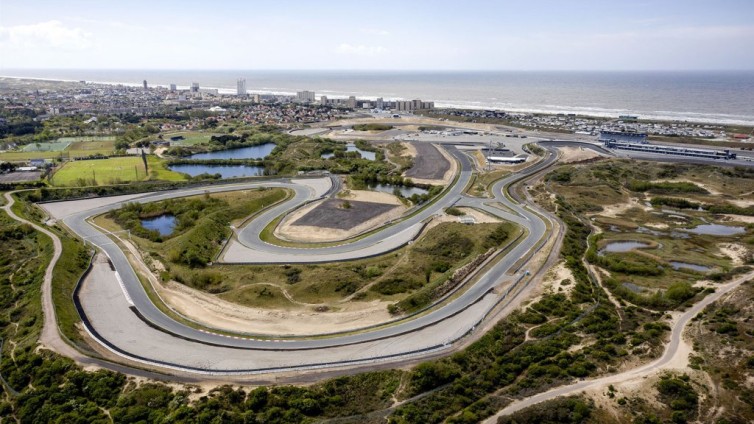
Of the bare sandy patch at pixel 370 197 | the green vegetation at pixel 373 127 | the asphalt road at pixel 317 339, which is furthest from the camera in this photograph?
the green vegetation at pixel 373 127

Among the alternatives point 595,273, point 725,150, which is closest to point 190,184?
point 595,273

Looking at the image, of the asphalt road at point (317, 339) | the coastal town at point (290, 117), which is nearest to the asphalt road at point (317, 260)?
the asphalt road at point (317, 339)

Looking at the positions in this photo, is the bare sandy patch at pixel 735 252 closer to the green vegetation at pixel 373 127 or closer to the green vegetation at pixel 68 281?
the green vegetation at pixel 68 281

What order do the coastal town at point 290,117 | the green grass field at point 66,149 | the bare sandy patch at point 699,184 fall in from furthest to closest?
the coastal town at point 290,117, the green grass field at point 66,149, the bare sandy patch at point 699,184

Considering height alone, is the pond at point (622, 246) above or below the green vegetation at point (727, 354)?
above

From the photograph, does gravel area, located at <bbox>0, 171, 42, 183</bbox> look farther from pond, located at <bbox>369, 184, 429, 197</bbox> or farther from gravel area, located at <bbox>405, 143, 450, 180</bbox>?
gravel area, located at <bbox>405, 143, 450, 180</bbox>

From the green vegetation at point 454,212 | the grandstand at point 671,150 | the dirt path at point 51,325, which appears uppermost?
the grandstand at point 671,150

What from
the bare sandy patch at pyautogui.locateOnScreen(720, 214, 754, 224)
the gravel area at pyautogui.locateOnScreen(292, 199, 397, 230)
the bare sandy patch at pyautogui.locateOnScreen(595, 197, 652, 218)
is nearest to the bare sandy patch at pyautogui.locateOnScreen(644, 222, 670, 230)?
the bare sandy patch at pyautogui.locateOnScreen(595, 197, 652, 218)

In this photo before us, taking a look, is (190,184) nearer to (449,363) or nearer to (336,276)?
(336,276)
